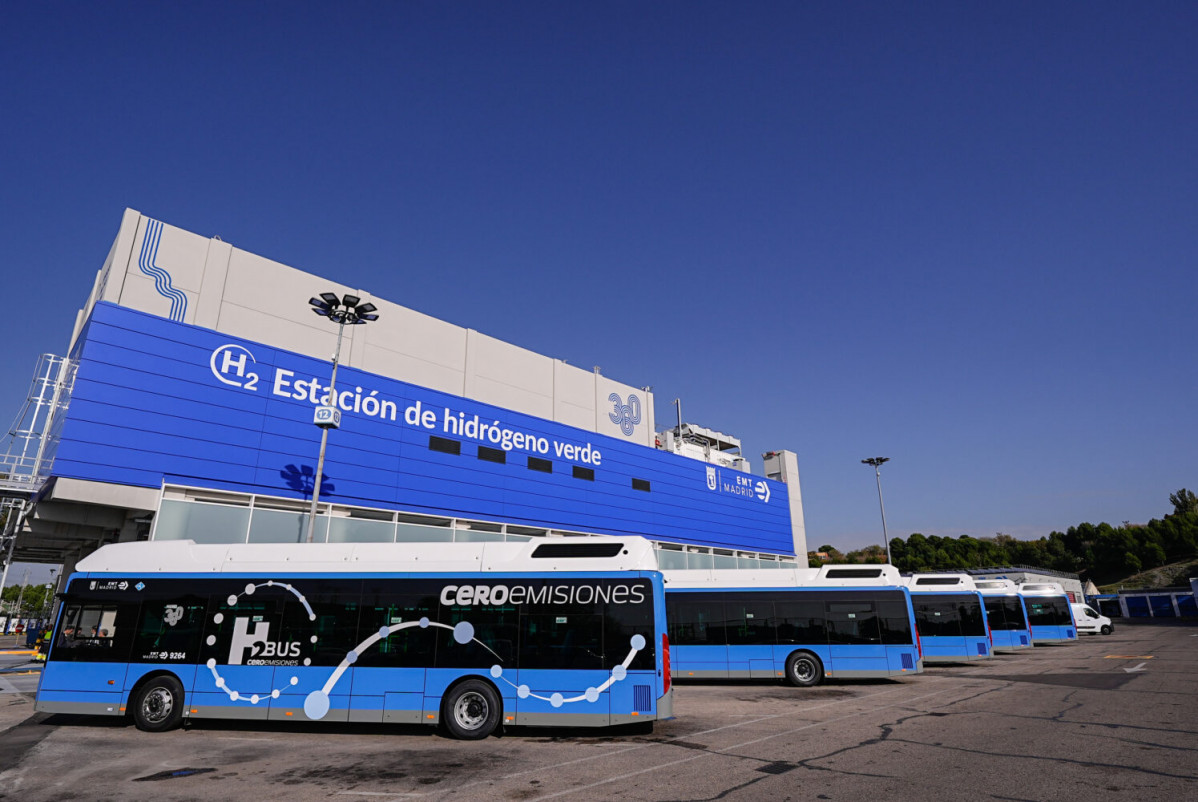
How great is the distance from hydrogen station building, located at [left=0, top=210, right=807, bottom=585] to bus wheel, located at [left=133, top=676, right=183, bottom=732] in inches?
114

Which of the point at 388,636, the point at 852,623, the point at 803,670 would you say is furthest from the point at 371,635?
the point at 852,623

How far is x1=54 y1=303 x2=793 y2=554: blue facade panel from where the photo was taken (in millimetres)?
19609

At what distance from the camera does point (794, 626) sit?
1828cm

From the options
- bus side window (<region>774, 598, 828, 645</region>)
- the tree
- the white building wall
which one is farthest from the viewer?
the tree

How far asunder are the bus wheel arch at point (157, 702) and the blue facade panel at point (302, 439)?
1017 centimetres

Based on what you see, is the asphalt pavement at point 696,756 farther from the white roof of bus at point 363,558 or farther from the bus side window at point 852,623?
the bus side window at point 852,623

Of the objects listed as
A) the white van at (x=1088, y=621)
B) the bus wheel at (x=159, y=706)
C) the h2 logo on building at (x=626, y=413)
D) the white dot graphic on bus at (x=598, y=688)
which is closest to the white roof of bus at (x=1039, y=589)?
the white van at (x=1088, y=621)

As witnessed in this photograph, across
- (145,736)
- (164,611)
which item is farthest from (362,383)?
(145,736)

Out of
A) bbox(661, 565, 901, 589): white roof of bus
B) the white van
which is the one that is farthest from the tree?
bbox(661, 565, 901, 589): white roof of bus

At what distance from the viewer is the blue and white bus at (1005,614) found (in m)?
29.4

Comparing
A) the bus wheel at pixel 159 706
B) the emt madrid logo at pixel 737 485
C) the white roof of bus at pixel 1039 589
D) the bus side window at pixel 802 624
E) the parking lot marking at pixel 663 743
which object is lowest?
the parking lot marking at pixel 663 743

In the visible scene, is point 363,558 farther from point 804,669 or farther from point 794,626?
point 804,669

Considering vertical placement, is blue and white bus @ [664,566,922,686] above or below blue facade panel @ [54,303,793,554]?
below

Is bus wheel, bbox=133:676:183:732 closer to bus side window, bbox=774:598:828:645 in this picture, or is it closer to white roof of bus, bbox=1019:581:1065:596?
bus side window, bbox=774:598:828:645
